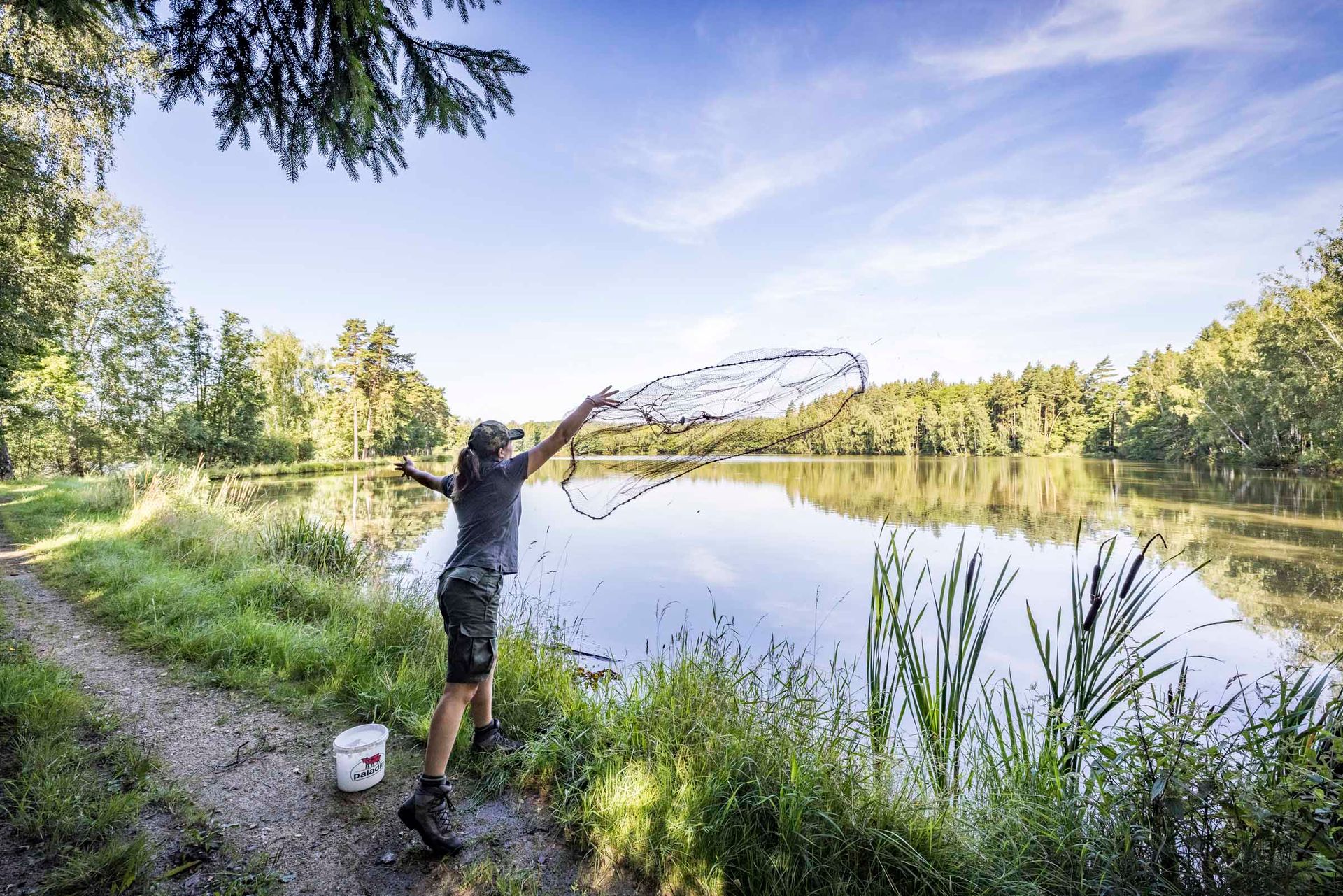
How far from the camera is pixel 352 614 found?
5504 mm

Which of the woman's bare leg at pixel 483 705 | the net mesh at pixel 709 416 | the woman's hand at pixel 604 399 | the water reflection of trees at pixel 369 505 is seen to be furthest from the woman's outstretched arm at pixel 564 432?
the water reflection of trees at pixel 369 505

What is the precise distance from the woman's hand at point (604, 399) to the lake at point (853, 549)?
113 cm

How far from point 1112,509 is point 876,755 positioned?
24.2 meters

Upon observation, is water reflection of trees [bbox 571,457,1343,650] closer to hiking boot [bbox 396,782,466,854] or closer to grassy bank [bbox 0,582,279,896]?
hiking boot [bbox 396,782,466,854]

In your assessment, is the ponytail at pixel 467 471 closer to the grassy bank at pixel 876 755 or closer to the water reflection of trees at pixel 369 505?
the grassy bank at pixel 876 755

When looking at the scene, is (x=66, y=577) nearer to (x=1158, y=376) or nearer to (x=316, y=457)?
(x=316, y=457)

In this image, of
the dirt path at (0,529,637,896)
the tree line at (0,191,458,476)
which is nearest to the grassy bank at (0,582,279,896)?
the dirt path at (0,529,637,896)

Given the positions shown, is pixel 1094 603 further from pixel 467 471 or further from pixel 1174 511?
pixel 1174 511

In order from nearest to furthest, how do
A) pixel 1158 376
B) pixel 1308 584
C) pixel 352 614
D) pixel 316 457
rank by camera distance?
pixel 352 614 < pixel 1308 584 < pixel 316 457 < pixel 1158 376

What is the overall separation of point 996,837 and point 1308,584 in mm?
14796

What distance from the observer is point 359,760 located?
9.53 ft

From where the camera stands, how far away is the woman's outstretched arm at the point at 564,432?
8.87 feet

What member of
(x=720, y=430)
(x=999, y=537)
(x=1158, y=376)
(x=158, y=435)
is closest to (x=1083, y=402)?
(x=1158, y=376)

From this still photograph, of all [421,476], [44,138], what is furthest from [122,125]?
[421,476]
